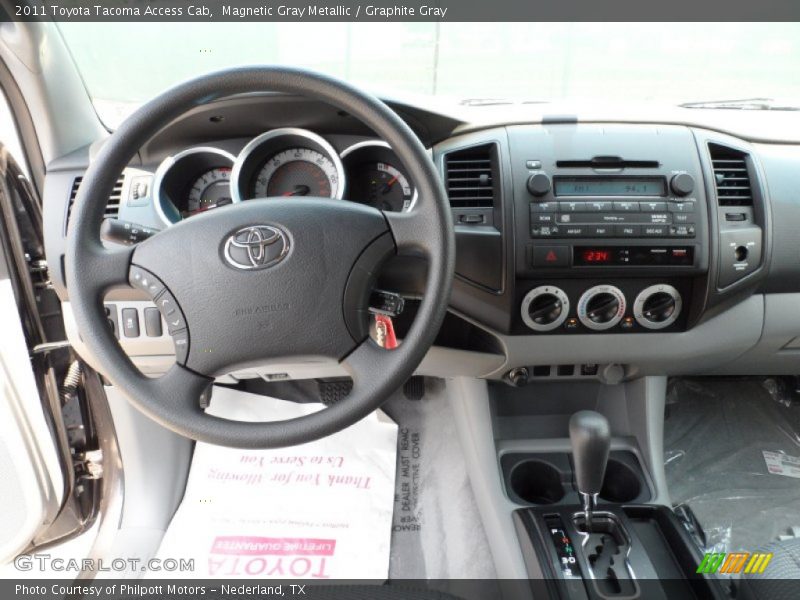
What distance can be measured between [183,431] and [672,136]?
3.75 feet

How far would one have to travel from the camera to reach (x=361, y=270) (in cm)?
91

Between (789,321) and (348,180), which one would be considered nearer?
(348,180)

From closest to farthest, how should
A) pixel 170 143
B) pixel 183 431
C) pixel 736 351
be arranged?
pixel 183 431
pixel 170 143
pixel 736 351

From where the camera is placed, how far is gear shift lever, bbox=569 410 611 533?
1.18m

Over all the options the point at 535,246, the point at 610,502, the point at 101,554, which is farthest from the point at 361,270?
the point at 101,554

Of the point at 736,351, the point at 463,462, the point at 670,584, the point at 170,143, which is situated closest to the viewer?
the point at 670,584

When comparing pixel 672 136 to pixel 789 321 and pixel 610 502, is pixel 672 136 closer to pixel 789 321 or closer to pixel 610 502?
pixel 789 321

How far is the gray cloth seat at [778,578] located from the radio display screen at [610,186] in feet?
2.30

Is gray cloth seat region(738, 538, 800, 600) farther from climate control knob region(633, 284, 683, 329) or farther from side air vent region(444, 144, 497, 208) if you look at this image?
side air vent region(444, 144, 497, 208)

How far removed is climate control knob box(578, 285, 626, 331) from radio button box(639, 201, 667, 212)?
0.17 m

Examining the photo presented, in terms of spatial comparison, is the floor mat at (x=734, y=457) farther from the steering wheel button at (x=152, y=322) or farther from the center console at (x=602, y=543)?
the steering wheel button at (x=152, y=322)

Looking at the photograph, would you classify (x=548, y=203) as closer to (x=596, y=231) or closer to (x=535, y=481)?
(x=596, y=231)

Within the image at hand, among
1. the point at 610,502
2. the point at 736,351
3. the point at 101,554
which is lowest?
the point at 101,554

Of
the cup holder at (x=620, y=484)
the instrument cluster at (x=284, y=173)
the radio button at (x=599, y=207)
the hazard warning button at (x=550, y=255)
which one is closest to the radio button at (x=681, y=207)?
the radio button at (x=599, y=207)
